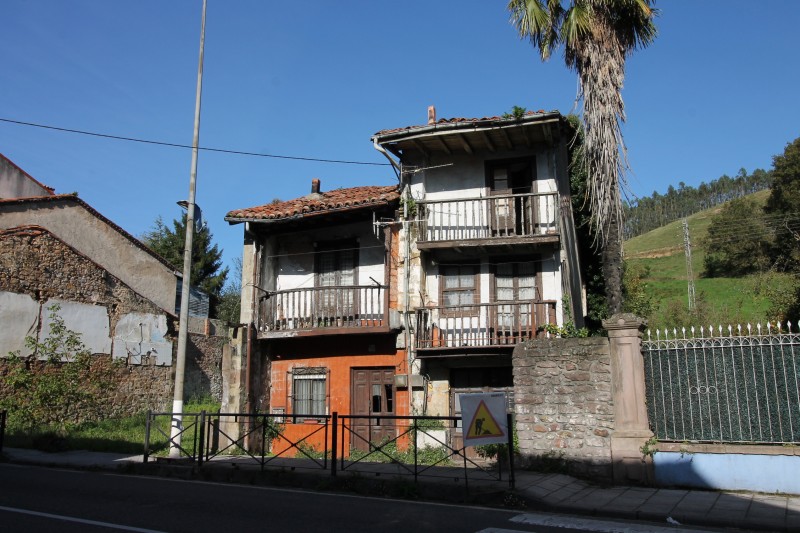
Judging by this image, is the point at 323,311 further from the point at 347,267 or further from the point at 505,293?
the point at 505,293

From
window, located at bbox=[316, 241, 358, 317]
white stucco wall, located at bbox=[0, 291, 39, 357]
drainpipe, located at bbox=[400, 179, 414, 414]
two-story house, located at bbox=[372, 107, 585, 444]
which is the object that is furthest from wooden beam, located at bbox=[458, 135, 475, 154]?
white stucco wall, located at bbox=[0, 291, 39, 357]

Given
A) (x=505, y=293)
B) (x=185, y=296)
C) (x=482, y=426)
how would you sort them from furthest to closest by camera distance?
(x=505, y=293) → (x=185, y=296) → (x=482, y=426)

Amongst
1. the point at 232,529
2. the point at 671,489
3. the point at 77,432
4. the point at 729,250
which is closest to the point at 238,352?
the point at 77,432

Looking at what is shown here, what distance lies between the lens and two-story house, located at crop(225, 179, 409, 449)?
15.9m

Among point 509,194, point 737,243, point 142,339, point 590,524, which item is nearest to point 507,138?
point 509,194

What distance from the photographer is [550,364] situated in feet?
38.1

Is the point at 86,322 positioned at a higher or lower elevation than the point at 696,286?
lower

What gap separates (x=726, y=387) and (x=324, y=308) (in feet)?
32.6

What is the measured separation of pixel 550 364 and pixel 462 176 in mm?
6796

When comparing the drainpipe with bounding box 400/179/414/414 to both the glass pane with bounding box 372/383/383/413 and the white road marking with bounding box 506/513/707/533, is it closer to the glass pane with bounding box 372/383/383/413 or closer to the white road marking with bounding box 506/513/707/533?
the glass pane with bounding box 372/383/383/413

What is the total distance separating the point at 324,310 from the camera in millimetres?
16453

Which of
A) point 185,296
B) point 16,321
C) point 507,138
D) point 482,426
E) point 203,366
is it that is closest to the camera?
point 482,426

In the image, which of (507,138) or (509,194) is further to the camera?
(509,194)

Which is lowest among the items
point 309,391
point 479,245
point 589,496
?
point 589,496
